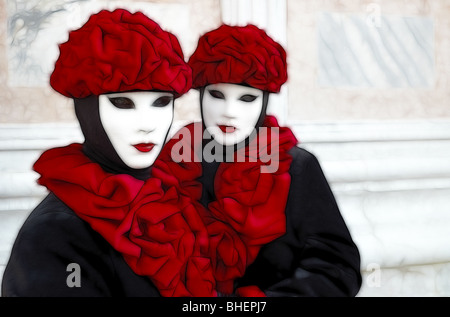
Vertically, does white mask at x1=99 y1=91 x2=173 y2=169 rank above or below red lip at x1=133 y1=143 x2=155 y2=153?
above

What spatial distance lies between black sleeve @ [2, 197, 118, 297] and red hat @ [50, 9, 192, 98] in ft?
0.54

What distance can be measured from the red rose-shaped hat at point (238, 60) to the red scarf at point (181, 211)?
3.1 inches

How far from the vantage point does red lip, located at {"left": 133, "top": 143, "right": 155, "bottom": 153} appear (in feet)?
2.50

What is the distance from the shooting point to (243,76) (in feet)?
2.63

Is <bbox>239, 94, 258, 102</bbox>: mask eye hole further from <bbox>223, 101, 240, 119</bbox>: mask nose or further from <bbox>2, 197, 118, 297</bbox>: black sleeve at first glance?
<bbox>2, 197, 118, 297</bbox>: black sleeve

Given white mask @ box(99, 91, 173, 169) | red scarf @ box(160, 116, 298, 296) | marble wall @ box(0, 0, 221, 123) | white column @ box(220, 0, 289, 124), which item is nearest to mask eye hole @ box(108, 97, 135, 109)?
white mask @ box(99, 91, 173, 169)

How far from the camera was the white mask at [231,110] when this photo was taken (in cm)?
82

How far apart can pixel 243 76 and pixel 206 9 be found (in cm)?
28

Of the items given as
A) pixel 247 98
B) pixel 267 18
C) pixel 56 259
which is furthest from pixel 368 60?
pixel 56 259

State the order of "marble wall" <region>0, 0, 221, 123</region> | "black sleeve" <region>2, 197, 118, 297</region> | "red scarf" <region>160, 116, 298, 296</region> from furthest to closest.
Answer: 1. "marble wall" <region>0, 0, 221, 123</region>
2. "red scarf" <region>160, 116, 298, 296</region>
3. "black sleeve" <region>2, 197, 118, 297</region>

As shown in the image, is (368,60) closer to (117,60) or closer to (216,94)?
(216,94)
